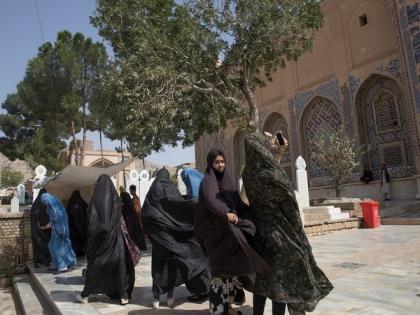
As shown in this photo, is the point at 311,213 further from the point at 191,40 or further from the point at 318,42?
the point at 318,42

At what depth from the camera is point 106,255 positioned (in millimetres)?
3609

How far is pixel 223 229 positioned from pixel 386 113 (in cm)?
1147

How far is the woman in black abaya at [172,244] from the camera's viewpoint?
3.34 meters

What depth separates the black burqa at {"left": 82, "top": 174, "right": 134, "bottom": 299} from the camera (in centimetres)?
355

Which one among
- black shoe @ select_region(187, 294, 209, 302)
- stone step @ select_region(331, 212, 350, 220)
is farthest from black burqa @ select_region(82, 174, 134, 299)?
stone step @ select_region(331, 212, 350, 220)

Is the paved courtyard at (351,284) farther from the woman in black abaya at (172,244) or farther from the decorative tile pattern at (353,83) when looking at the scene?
the decorative tile pattern at (353,83)

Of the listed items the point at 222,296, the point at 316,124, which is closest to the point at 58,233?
the point at 222,296

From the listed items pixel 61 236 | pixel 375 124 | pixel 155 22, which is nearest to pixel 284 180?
pixel 61 236

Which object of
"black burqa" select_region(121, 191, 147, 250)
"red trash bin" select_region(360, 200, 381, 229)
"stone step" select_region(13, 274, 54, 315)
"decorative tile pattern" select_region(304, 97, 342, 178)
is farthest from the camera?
"decorative tile pattern" select_region(304, 97, 342, 178)

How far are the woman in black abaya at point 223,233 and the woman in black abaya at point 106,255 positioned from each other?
1253 mm

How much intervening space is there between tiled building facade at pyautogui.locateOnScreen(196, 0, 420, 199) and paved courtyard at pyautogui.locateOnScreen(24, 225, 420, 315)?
20.0 ft

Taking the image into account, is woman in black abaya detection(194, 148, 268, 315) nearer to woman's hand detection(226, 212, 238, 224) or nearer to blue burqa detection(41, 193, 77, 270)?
woman's hand detection(226, 212, 238, 224)

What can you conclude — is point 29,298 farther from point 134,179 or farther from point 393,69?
point 393,69

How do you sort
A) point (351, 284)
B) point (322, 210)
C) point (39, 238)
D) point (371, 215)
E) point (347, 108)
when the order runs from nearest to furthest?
Result: point (351, 284)
point (39, 238)
point (371, 215)
point (322, 210)
point (347, 108)
